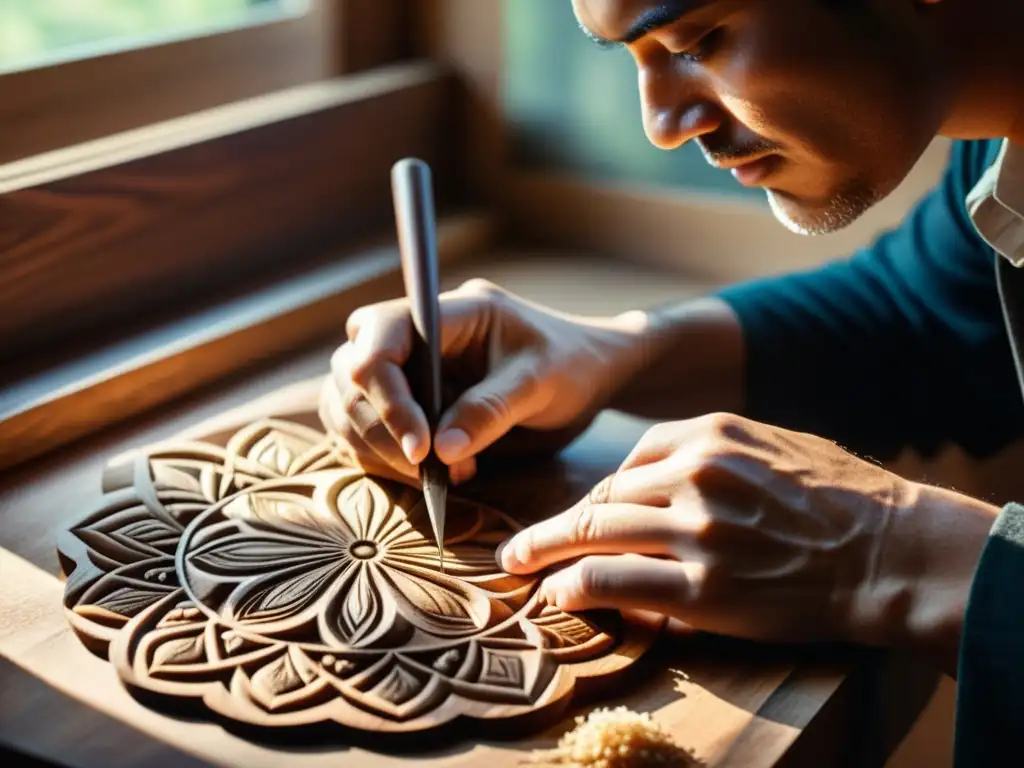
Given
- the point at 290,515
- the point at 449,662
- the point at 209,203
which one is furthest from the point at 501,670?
the point at 209,203

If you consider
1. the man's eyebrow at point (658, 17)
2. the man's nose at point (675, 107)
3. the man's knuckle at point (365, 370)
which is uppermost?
the man's eyebrow at point (658, 17)

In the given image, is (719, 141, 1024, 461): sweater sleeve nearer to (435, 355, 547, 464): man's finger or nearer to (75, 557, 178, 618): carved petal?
(435, 355, 547, 464): man's finger

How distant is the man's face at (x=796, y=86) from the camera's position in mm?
860

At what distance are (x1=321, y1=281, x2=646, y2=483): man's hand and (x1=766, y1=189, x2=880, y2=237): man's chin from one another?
20 centimetres

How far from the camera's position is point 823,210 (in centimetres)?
98

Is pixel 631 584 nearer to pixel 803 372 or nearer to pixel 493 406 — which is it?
pixel 493 406

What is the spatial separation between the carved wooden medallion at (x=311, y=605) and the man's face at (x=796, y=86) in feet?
1.18

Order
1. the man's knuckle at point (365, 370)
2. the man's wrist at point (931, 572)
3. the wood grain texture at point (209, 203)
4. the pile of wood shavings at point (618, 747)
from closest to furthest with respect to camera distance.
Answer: the pile of wood shavings at point (618, 747) → the man's wrist at point (931, 572) → the man's knuckle at point (365, 370) → the wood grain texture at point (209, 203)

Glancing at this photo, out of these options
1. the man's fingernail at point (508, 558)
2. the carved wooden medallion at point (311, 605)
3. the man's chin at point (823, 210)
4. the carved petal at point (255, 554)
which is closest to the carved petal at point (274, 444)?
the carved wooden medallion at point (311, 605)

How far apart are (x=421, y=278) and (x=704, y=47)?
300mm

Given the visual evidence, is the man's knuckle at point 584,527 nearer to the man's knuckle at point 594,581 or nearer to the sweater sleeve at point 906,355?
the man's knuckle at point 594,581

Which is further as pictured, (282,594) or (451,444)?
(451,444)

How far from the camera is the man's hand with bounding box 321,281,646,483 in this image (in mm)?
944

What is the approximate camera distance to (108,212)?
1174 millimetres
